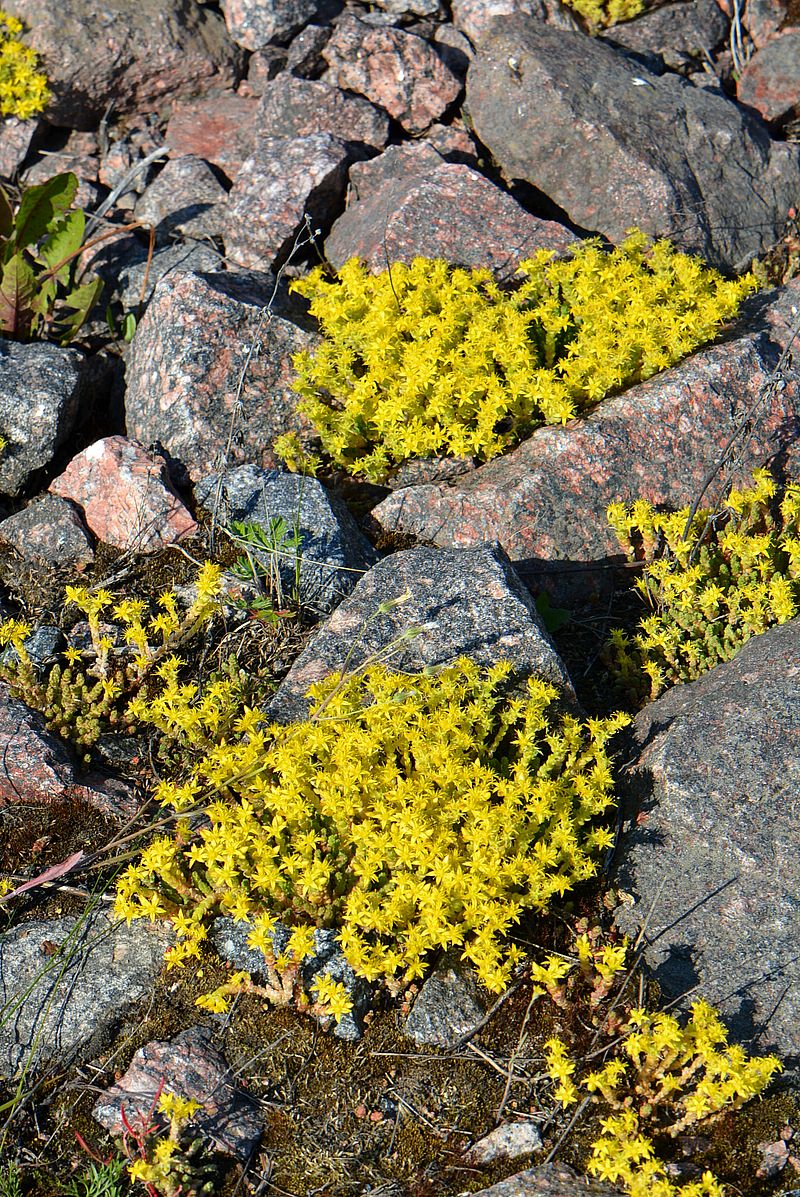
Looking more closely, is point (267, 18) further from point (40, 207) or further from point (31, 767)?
point (31, 767)

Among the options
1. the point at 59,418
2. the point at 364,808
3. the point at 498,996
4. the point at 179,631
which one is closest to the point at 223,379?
the point at 59,418

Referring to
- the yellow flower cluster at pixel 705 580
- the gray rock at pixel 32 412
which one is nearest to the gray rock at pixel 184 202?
the gray rock at pixel 32 412

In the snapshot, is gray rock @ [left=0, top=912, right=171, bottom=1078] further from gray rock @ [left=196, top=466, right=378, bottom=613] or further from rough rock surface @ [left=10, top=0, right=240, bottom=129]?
rough rock surface @ [left=10, top=0, right=240, bottom=129]

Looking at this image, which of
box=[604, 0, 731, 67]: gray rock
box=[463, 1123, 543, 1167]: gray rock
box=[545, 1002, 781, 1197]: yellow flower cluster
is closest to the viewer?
box=[545, 1002, 781, 1197]: yellow flower cluster

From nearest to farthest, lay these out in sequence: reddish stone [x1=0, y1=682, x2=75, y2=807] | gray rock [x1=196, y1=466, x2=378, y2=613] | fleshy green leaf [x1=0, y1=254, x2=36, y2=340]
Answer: reddish stone [x1=0, y1=682, x2=75, y2=807], gray rock [x1=196, y1=466, x2=378, y2=613], fleshy green leaf [x1=0, y1=254, x2=36, y2=340]

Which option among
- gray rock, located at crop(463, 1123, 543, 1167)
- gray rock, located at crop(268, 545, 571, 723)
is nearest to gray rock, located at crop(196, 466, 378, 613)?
gray rock, located at crop(268, 545, 571, 723)

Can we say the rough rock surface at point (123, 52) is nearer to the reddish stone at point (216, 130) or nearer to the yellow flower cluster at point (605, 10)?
the reddish stone at point (216, 130)
